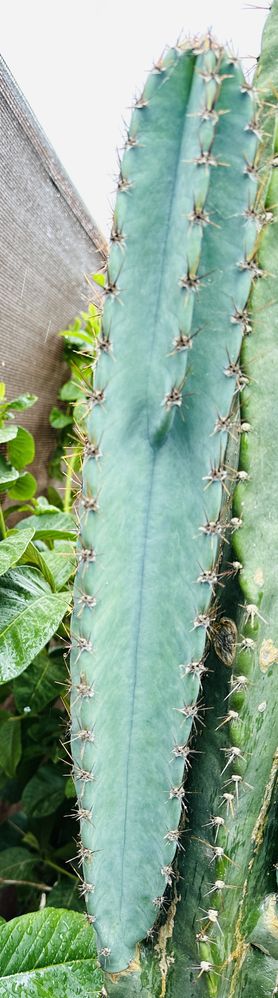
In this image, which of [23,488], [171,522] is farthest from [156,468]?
[23,488]

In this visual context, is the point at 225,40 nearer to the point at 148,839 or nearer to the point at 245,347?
the point at 245,347

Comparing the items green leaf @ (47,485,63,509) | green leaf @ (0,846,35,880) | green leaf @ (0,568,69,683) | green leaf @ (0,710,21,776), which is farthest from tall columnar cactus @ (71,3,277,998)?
green leaf @ (47,485,63,509)

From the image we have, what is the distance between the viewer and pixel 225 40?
606 mm

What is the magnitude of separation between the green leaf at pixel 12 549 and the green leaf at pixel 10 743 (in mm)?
362

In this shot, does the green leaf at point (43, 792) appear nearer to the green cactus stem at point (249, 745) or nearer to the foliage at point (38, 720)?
the foliage at point (38, 720)

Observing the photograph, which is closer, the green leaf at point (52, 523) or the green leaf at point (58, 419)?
the green leaf at point (52, 523)

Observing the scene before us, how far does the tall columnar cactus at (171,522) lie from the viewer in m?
0.61

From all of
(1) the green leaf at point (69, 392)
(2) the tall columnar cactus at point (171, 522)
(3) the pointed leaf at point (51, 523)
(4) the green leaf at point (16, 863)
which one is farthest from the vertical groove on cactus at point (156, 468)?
(1) the green leaf at point (69, 392)

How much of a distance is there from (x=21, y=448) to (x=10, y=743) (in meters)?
0.42

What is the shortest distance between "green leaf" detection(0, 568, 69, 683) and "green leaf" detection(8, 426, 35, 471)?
0.25 m

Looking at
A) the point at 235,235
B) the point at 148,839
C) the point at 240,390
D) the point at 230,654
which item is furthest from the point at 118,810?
the point at 235,235

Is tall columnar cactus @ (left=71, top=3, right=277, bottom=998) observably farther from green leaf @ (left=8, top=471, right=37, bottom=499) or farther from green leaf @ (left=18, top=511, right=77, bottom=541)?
green leaf @ (left=8, top=471, right=37, bottom=499)

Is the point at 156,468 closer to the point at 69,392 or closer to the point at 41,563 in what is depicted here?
the point at 41,563

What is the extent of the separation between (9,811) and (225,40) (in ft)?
4.42
